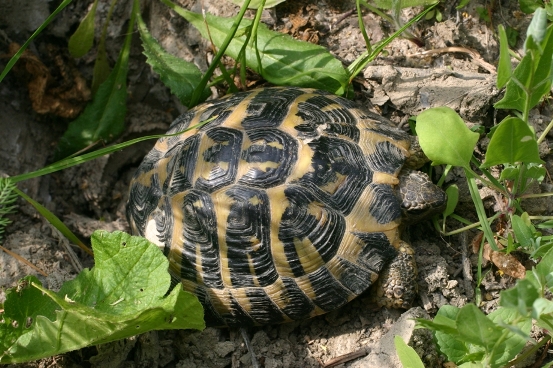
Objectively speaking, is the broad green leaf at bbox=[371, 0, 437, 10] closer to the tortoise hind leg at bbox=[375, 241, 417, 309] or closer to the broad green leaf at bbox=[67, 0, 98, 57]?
the tortoise hind leg at bbox=[375, 241, 417, 309]

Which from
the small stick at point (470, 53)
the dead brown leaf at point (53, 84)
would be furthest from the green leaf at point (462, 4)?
the dead brown leaf at point (53, 84)

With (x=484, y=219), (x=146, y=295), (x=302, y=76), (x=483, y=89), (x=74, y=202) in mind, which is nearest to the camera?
(x=146, y=295)

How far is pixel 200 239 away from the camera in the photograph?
9.39 feet

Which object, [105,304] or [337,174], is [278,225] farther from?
[105,304]

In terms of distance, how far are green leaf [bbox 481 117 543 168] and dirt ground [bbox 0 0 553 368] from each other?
0.56 m

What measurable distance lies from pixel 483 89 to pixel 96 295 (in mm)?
2144

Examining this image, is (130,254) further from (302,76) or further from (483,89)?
(483,89)

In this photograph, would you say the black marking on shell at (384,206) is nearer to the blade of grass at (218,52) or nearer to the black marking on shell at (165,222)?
the black marking on shell at (165,222)

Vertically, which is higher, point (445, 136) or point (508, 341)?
point (445, 136)

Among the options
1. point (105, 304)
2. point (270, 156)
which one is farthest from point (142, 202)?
point (270, 156)

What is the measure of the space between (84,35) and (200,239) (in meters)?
1.58

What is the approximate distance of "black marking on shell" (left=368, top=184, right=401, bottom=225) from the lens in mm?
2807

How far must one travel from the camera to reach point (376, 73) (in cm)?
340

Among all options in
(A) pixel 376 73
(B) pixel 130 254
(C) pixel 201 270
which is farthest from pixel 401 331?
(A) pixel 376 73
